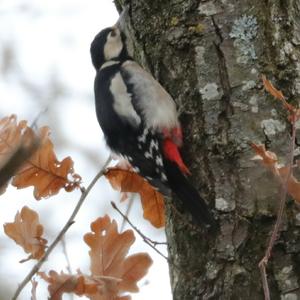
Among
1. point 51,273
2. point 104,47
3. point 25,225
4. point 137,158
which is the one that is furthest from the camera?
point 104,47

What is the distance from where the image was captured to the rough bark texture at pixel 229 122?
78.2 inches

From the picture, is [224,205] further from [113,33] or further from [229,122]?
[113,33]

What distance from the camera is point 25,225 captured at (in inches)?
86.8

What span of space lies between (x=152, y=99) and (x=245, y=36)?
547 mm

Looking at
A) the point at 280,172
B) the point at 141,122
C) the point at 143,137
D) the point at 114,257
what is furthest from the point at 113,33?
the point at 280,172

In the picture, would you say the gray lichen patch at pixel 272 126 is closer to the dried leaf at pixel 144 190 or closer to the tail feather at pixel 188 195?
the tail feather at pixel 188 195

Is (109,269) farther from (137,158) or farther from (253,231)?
(137,158)

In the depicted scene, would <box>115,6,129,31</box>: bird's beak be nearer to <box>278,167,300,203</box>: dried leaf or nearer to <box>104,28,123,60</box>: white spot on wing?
<box>104,28,123,60</box>: white spot on wing

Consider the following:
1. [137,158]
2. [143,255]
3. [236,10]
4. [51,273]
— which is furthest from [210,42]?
[51,273]

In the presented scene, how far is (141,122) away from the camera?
273 centimetres

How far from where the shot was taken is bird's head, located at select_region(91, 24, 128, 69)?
3270 mm

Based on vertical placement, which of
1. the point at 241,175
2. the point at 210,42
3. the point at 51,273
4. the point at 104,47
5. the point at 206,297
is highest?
the point at 104,47

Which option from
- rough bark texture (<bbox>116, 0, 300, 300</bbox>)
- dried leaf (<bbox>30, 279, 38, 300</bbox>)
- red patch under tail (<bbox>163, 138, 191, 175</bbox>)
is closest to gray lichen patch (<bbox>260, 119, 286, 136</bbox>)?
rough bark texture (<bbox>116, 0, 300, 300</bbox>)

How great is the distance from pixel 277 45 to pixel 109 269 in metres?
0.96
